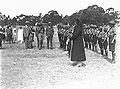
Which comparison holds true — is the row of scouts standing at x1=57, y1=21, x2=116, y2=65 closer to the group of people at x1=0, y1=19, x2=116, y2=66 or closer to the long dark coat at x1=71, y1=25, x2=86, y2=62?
the group of people at x1=0, y1=19, x2=116, y2=66

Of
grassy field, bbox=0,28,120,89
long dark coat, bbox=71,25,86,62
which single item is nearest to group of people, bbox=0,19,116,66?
long dark coat, bbox=71,25,86,62

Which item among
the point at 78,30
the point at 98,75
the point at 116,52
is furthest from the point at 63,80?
the point at 116,52

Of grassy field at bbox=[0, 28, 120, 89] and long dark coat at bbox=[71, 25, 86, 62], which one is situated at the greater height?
long dark coat at bbox=[71, 25, 86, 62]

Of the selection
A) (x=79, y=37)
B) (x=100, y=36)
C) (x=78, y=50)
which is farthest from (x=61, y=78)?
(x=100, y=36)

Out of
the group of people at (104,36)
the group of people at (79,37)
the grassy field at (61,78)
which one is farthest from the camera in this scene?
the group of people at (104,36)

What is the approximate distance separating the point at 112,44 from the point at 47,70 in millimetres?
3281

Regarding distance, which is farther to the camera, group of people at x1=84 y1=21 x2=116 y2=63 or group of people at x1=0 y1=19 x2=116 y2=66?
group of people at x1=84 y1=21 x2=116 y2=63

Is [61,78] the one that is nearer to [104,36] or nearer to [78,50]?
[78,50]

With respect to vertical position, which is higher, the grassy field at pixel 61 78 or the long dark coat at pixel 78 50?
the long dark coat at pixel 78 50

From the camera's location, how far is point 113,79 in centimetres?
825

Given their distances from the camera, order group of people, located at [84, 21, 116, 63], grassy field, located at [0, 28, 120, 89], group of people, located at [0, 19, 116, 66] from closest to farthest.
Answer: grassy field, located at [0, 28, 120, 89]
group of people, located at [0, 19, 116, 66]
group of people, located at [84, 21, 116, 63]

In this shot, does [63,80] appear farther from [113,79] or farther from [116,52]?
[116,52]

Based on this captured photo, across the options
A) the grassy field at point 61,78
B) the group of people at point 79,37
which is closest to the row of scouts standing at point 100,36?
the group of people at point 79,37

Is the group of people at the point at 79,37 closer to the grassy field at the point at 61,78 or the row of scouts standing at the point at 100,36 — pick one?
the row of scouts standing at the point at 100,36
